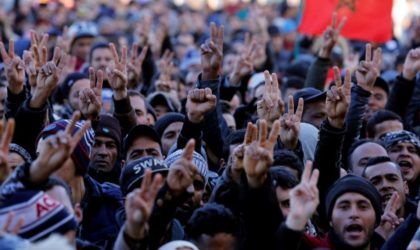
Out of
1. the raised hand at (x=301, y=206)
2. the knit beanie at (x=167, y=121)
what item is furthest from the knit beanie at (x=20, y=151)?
the knit beanie at (x=167, y=121)

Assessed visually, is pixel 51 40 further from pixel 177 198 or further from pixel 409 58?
pixel 177 198

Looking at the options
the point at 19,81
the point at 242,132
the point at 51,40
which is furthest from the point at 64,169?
the point at 51,40

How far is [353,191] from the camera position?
670cm

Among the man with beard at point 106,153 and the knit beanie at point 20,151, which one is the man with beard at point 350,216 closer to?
the knit beanie at point 20,151

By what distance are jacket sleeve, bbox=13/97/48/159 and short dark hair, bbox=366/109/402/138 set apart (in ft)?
9.55

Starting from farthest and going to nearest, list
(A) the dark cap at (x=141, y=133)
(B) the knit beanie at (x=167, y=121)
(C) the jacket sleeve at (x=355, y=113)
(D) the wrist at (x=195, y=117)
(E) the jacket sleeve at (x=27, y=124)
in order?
(B) the knit beanie at (x=167, y=121), (C) the jacket sleeve at (x=355, y=113), (A) the dark cap at (x=141, y=133), (D) the wrist at (x=195, y=117), (E) the jacket sleeve at (x=27, y=124)

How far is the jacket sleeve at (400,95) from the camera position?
31.8ft

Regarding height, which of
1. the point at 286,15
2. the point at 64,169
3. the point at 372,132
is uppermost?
the point at 64,169

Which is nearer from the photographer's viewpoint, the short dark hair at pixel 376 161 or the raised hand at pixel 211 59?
the short dark hair at pixel 376 161

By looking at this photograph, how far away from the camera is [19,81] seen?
7.79m

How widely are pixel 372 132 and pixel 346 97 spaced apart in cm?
234

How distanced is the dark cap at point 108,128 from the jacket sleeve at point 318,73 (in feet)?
7.16

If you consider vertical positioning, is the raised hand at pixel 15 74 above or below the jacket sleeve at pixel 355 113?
above

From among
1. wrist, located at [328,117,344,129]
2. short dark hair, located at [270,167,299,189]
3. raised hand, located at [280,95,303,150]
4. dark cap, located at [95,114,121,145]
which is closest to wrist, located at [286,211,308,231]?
short dark hair, located at [270,167,299,189]
